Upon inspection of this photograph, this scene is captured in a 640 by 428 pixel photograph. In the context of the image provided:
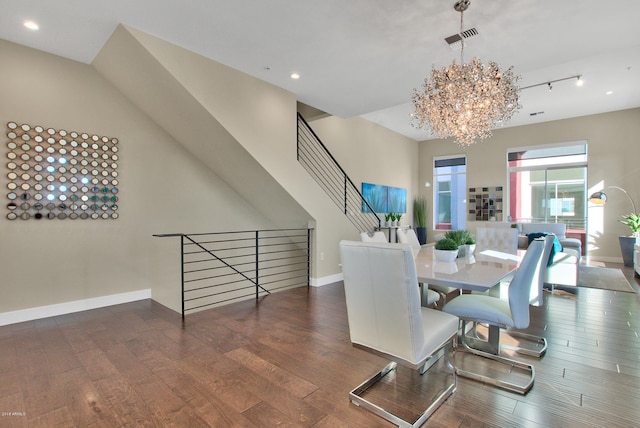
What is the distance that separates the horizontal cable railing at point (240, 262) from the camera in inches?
198

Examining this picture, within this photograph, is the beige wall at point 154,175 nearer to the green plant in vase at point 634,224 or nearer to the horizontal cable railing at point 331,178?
the horizontal cable railing at point 331,178

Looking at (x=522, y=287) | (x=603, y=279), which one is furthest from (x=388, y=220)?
(x=522, y=287)

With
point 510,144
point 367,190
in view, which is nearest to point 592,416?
point 367,190

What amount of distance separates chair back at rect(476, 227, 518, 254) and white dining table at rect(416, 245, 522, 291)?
1.13 m

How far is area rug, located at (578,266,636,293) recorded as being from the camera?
193 inches

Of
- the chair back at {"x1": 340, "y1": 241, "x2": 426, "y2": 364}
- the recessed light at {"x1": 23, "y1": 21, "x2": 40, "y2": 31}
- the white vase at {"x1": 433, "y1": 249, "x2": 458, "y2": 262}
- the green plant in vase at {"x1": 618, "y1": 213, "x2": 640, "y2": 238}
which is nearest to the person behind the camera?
the chair back at {"x1": 340, "y1": 241, "x2": 426, "y2": 364}

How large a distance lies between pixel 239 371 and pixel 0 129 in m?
3.62

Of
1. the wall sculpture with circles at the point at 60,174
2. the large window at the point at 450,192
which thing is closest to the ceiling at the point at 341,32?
the wall sculpture with circles at the point at 60,174

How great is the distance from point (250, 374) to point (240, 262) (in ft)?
11.4

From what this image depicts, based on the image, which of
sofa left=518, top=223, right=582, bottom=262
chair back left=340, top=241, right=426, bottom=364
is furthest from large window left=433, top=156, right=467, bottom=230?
chair back left=340, top=241, right=426, bottom=364

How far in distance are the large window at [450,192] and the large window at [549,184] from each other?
4.04 feet

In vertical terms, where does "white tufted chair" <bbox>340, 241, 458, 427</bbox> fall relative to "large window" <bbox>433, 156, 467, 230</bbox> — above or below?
below

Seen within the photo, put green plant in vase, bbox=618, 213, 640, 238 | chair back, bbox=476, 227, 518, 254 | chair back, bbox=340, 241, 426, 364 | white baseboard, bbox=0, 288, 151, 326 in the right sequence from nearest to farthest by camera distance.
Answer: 1. chair back, bbox=340, 241, 426, 364
2. white baseboard, bbox=0, 288, 151, 326
3. chair back, bbox=476, 227, 518, 254
4. green plant in vase, bbox=618, 213, 640, 238

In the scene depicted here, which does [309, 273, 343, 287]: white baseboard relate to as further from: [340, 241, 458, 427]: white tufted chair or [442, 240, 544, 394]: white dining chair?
[340, 241, 458, 427]: white tufted chair
